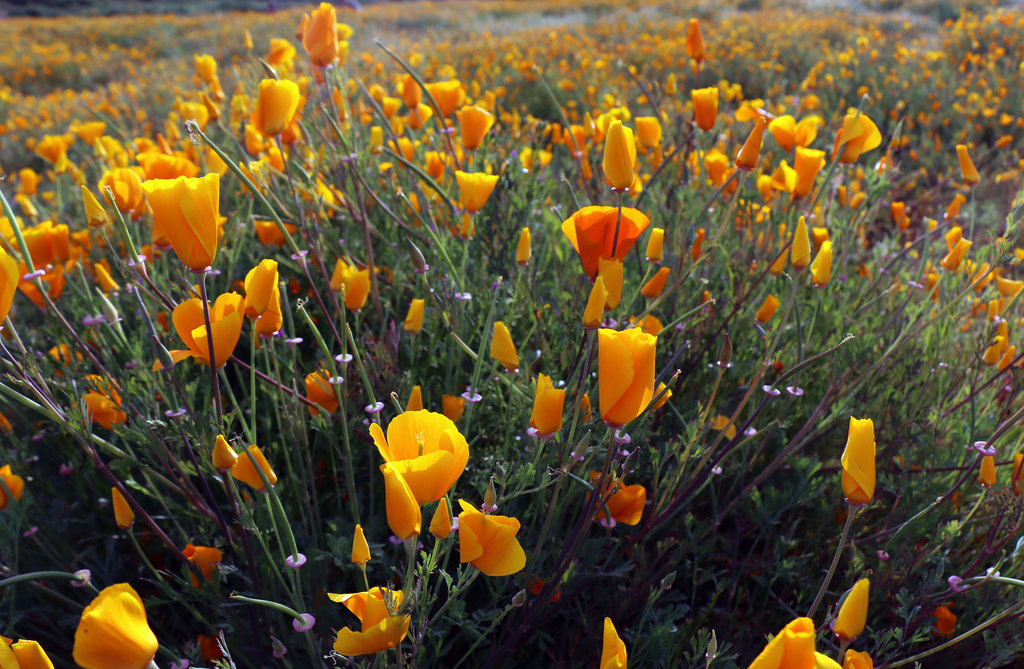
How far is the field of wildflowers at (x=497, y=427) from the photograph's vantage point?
0.83 metres

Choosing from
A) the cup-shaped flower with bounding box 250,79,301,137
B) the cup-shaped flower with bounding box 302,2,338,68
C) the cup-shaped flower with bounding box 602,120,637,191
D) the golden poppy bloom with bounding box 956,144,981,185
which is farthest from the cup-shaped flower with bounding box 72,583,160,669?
the golden poppy bloom with bounding box 956,144,981,185

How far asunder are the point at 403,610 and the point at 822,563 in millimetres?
1048

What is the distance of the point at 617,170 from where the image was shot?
105cm

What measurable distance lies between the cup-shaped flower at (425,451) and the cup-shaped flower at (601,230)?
36cm

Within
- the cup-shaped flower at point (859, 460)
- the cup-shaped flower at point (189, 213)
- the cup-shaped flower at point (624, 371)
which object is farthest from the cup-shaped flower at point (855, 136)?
the cup-shaped flower at point (189, 213)

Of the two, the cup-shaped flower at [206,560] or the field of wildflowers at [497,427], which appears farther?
the cup-shaped flower at [206,560]

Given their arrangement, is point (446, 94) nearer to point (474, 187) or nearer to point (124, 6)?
point (474, 187)

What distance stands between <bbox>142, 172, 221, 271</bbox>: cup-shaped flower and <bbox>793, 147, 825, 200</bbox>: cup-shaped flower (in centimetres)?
124

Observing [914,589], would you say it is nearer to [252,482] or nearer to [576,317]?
[576,317]

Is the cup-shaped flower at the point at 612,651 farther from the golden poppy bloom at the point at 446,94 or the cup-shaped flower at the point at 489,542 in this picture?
the golden poppy bloom at the point at 446,94

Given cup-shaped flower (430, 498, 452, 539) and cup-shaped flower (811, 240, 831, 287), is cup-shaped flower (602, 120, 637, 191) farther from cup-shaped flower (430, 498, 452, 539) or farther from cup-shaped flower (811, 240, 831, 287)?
cup-shaped flower (430, 498, 452, 539)

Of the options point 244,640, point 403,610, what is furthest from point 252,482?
point 244,640

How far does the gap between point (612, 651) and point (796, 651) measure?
0.19 metres

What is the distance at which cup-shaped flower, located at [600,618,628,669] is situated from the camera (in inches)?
25.4
